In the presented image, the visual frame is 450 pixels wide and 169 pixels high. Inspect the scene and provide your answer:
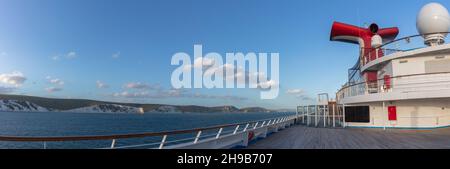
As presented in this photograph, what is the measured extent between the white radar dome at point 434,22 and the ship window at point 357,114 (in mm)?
5001

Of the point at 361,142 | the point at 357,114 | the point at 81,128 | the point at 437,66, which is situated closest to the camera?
the point at 361,142

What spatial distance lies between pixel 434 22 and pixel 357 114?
636cm

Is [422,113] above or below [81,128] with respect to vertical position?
above

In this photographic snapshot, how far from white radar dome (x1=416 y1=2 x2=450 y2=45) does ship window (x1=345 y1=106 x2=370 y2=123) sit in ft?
16.4

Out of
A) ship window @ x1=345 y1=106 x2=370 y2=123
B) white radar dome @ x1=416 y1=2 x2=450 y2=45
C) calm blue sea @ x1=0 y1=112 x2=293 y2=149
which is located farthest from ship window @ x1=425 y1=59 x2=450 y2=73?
calm blue sea @ x1=0 y1=112 x2=293 y2=149

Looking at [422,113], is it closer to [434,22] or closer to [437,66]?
[437,66]

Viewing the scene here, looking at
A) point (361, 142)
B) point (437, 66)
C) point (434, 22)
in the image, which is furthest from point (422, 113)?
point (361, 142)

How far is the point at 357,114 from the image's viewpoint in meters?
17.1

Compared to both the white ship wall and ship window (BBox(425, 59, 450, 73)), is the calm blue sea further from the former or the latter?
ship window (BBox(425, 59, 450, 73))

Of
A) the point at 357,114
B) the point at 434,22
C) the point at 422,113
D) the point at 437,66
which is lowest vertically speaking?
the point at 357,114
